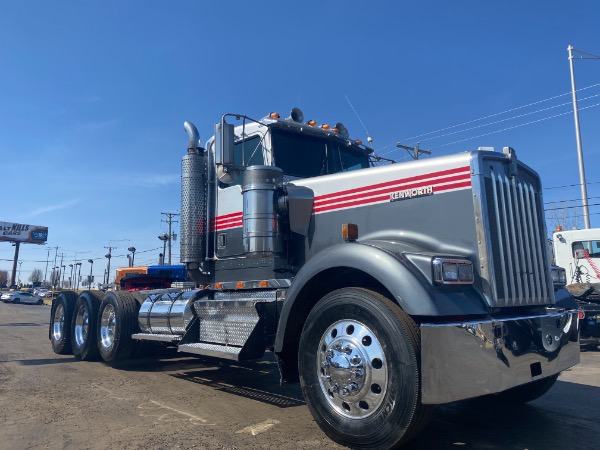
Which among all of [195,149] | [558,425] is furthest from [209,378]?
[558,425]

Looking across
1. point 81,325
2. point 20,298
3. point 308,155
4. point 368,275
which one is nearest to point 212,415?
point 368,275

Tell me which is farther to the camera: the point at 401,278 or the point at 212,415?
the point at 212,415

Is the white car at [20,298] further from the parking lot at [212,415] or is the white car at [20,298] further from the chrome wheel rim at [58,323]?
the parking lot at [212,415]

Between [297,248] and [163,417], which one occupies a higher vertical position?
[297,248]

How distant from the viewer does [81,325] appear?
29.8 ft

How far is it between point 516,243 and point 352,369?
69.6 inches

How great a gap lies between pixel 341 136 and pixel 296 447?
155 inches

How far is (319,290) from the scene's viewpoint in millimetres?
4516

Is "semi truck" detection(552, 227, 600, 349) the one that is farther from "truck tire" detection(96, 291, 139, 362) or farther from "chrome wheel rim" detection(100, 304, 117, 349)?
"chrome wheel rim" detection(100, 304, 117, 349)

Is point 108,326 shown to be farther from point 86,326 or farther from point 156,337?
point 156,337

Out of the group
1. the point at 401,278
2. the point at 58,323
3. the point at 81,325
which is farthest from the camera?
the point at 58,323

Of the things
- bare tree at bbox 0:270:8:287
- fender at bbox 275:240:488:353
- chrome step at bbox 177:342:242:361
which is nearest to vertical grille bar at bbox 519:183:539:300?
fender at bbox 275:240:488:353

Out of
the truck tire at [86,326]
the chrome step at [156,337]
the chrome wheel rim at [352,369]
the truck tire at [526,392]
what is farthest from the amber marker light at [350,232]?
the truck tire at [86,326]

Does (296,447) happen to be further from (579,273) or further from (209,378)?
(579,273)
